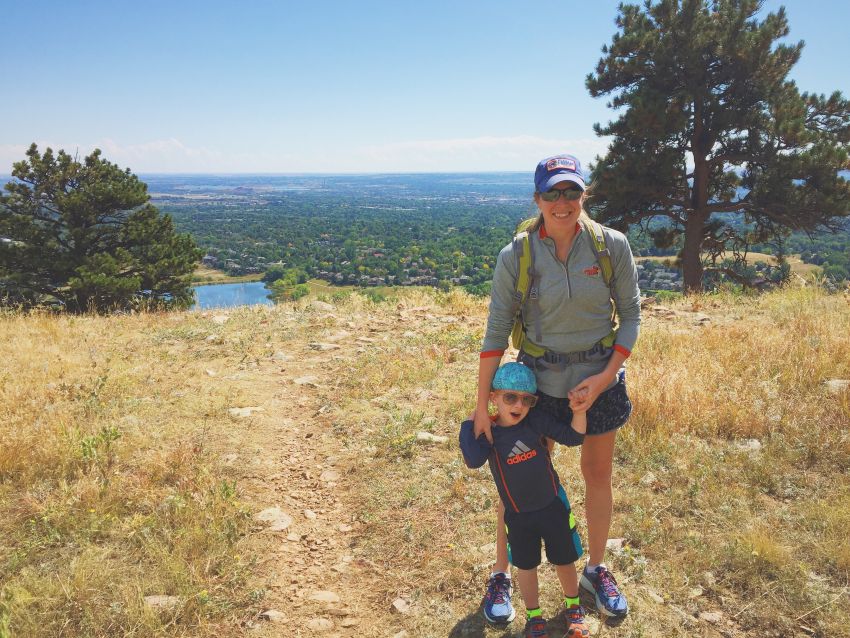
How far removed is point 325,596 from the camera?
2.99 metres

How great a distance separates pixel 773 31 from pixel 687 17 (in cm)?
200

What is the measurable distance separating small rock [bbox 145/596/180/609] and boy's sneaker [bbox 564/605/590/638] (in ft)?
7.03

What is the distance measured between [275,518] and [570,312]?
2749 mm

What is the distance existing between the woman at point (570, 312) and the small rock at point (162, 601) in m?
2.00

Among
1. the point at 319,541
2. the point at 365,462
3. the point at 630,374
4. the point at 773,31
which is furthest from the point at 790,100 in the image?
the point at 319,541

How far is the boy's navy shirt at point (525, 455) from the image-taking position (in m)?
2.34

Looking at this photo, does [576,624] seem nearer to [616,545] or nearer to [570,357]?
[616,545]

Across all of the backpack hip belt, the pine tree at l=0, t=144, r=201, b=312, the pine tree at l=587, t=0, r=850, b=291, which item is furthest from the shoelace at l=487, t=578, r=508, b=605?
the pine tree at l=0, t=144, r=201, b=312

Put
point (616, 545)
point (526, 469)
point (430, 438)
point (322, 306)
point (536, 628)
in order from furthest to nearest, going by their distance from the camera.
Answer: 1. point (322, 306)
2. point (430, 438)
3. point (616, 545)
4. point (536, 628)
5. point (526, 469)

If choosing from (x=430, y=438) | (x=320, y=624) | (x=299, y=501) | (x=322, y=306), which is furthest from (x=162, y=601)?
(x=322, y=306)

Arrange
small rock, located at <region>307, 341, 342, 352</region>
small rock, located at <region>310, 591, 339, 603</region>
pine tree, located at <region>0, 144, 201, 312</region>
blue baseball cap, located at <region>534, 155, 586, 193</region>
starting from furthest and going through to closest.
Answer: pine tree, located at <region>0, 144, 201, 312</region> < small rock, located at <region>307, 341, 342, 352</region> < small rock, located at <region>310, 591, 339, 603</region> < blue baseball cap, located at <region>534, 155, 586, 193</region>

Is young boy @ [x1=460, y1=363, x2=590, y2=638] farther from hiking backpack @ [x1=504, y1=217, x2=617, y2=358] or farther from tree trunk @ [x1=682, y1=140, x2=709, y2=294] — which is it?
tree trunk @ [x1=682, y1=140, x2=709, y2=294]

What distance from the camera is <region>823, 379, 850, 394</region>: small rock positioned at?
4.47m

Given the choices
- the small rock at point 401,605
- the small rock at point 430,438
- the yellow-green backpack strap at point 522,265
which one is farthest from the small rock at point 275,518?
the yellow-green backpack strap at point 522,265
